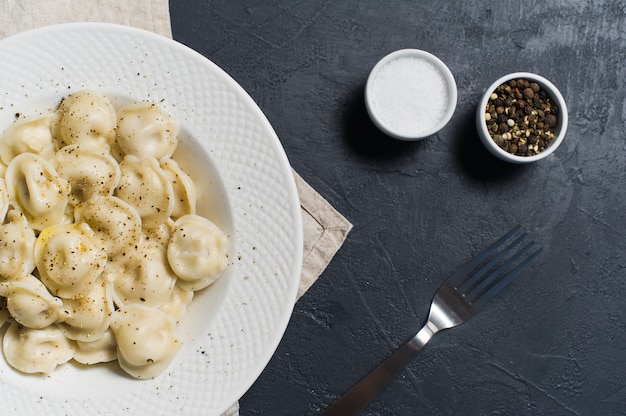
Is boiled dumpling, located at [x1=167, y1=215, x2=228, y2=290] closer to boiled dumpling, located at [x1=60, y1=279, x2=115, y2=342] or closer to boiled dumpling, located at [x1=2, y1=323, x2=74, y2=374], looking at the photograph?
boiled dumpling, located at [x1=60, y1=279, x2=115, y2=342]

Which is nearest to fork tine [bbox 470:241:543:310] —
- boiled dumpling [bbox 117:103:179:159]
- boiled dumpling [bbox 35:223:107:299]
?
boiled dumpling [bbox 117:103:179:159]

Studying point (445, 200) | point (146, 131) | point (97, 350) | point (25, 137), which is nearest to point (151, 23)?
point (146, 131)

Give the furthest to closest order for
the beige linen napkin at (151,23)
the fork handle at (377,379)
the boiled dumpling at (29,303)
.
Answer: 1. the fork handle at (377,379)
2. the beige linen napkin at (151,23)
3. the boiled dumpling at (29,303)

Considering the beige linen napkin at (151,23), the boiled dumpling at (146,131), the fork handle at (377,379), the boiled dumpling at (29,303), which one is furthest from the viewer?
the fork handle at (377,379)

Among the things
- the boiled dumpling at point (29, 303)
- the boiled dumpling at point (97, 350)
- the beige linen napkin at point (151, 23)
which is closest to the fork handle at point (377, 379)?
the beige linen napkin at point (151, 23)

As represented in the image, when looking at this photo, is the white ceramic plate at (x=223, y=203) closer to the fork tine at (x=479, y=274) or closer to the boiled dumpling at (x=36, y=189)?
the boiled dumpling at (x=36, y=189)

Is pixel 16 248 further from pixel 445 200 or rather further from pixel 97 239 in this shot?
pixel 445 200
